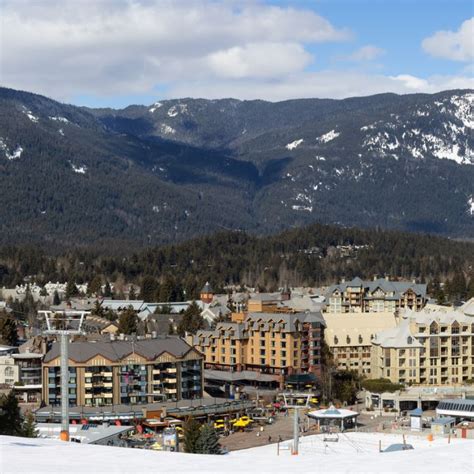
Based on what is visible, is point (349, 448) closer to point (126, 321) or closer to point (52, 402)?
point (52, 402)

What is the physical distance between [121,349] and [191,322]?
1505 inches

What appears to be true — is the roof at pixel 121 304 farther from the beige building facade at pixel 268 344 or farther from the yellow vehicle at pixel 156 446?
the yellow vehicle at pixel 156 446

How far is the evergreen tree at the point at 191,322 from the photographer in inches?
5497

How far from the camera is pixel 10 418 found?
79.1m

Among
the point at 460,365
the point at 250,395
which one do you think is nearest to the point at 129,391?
the point at 250,395

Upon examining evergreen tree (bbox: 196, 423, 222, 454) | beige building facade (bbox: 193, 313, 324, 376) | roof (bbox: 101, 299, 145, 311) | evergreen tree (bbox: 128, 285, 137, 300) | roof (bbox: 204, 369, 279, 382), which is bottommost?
evergreen tree (bbox: 196, 423, 222, 454)

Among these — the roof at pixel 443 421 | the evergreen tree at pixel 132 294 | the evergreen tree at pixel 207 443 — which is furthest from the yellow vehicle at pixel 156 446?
the evergreen tree at pixel 132 294

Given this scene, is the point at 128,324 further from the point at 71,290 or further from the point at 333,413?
the point at 71,290

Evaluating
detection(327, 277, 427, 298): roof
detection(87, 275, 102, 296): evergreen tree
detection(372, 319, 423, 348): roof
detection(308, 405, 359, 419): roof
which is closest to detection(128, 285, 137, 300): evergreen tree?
detection(87, 275, 102, 296): evergreen tree

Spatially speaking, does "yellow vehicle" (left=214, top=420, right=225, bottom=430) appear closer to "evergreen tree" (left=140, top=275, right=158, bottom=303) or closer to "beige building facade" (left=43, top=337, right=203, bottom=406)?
"beige building facade" (left=43, top=337, right=203, bottom=406)

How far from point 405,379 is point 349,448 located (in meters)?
31.2

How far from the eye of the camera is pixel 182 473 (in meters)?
44.1

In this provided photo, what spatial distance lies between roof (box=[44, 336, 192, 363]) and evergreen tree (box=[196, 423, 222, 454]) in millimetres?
24184

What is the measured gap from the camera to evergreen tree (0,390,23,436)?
254 ft
